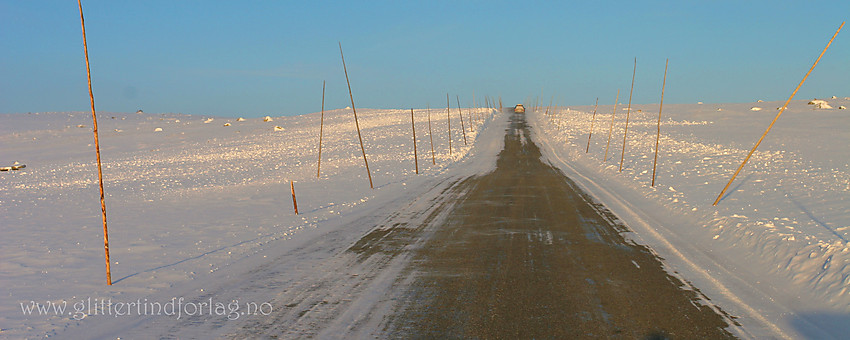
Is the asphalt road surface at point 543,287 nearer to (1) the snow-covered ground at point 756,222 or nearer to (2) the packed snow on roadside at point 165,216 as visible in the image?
(1) the snow-covered ground at point 756,222

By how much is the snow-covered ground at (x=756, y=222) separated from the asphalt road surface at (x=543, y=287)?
1.82 feet

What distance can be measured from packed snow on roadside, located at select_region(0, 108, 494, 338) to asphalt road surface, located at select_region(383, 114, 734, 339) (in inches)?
96.1

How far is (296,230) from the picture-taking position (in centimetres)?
1127

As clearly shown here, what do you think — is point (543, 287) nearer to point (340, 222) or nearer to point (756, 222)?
point (756, 222)

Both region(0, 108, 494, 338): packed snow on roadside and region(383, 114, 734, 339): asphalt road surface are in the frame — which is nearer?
region(383, 114, 734, 339): asphalt road surface

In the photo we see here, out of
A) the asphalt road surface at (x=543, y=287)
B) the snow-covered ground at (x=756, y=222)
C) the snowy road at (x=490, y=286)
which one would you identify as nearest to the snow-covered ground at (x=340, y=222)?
the snow-covered ground at (x=756, y=222)

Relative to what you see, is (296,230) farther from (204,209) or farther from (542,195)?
(542,195)

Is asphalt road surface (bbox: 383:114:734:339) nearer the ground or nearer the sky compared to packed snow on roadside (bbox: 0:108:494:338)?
nearer the sky

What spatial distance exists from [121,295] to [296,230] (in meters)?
4.65

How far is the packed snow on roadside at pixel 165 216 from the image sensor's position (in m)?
6.71

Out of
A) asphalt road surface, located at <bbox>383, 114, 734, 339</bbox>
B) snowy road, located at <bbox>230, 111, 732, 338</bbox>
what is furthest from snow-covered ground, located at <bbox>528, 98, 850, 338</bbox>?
snowy road, located at <bbox>230, 111, 732, 338</bbox>

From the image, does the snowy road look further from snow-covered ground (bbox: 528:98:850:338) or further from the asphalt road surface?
snow-covered ground (bbox: 528:98:850:338)

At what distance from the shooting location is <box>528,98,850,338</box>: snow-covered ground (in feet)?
20.3

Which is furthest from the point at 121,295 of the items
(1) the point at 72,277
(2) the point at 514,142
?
(2) the point at 514,142
